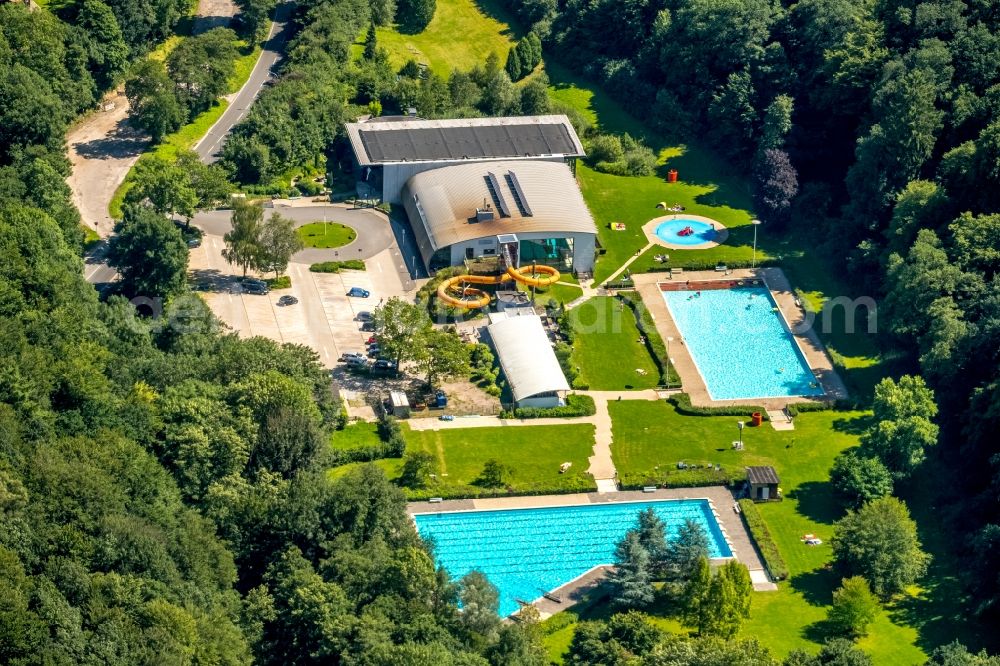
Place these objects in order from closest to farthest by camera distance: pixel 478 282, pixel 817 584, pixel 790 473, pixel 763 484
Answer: pixel 817 584
pixel 763 484
pixel 790 473
pixel 478 282

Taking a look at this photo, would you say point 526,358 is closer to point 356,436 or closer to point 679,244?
point 356,436

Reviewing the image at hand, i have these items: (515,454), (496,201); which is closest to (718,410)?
(515,454)

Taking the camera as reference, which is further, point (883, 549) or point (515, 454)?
point (515, 454)

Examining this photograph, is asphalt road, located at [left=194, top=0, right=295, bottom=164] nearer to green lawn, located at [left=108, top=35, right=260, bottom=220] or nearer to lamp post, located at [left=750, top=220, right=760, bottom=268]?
green lawn, located at [left=108, top=35, right=260, bottom=220]

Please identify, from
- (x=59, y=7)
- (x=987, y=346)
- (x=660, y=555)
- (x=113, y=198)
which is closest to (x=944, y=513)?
(x=987, y=346)

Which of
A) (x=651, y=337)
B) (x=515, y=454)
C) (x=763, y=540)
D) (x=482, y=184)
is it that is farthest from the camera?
(x=482, y=184)

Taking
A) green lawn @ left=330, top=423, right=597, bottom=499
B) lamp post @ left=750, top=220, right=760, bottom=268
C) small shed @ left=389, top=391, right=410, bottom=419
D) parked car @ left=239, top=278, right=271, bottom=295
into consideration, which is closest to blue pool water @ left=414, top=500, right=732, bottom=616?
green lawn @ left=330, top=423, right=597, bottom=499

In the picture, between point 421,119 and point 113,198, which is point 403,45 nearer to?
point 421,119
